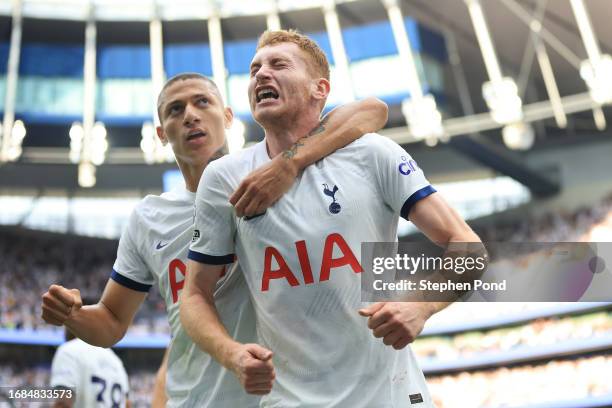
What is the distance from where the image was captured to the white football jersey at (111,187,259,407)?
10.0 feet

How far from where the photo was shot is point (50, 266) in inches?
1070

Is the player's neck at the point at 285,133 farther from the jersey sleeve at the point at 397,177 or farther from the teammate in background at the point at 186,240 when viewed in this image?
the jersey sleeve at the point at 397,177

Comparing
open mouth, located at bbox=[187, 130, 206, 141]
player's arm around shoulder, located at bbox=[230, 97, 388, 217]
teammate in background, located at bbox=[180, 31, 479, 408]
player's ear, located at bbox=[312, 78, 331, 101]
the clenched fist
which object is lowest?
the clenched fist

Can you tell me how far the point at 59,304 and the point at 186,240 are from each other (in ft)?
2.00

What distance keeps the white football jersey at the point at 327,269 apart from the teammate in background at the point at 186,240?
9cm

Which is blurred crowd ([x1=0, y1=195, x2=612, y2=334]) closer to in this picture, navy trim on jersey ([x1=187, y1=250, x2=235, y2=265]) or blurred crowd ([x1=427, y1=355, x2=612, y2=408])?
blurred crowd ([x1=427, y1=355, x2=612, y2=408])

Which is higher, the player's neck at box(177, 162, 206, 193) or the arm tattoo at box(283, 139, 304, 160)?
the player's neck at box(177, 162, 206, 193)

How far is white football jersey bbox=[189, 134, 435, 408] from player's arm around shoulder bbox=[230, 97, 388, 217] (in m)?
0.04

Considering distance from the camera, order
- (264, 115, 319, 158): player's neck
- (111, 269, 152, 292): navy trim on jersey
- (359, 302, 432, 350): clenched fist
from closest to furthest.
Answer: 1. (359, 302, 432, 350): clenched fist
2. (264, 115, 319, 158): player's neck
3. (111, 269, 152, 292): navy trim on jersey

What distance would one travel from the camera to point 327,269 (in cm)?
250

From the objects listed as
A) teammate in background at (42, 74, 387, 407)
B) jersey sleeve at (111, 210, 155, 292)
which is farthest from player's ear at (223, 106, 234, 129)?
jersey sleeve at (111, 210, 155, 292)

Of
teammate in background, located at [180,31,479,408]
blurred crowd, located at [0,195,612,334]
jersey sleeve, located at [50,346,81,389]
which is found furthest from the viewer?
blurred crowd, located at [0,195,612,334]

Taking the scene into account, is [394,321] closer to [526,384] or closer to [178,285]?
[178,285]

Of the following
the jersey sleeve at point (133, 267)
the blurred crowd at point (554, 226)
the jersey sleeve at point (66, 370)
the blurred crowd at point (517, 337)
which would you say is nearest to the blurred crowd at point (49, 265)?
the blurred crowd at point (517, 337)
